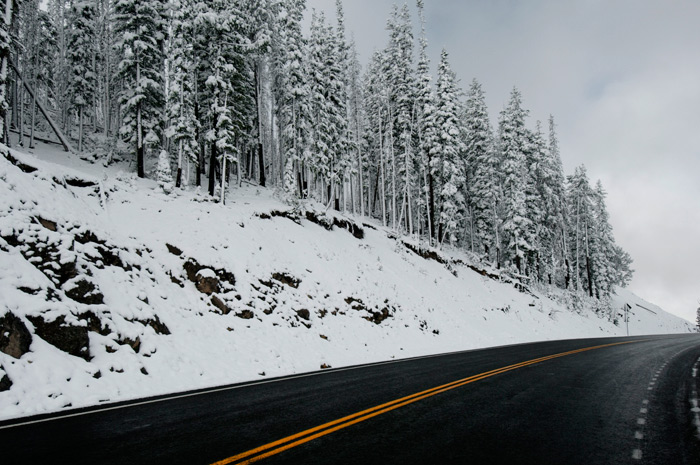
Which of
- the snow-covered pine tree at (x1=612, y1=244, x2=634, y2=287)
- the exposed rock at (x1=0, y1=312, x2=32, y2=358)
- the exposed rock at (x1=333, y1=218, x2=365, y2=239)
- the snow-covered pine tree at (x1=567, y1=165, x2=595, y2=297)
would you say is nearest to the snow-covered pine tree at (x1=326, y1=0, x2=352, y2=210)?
the exposed rock at (x1=333, y1=218, x2=365, y2=239)

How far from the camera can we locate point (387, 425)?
5.71 metres

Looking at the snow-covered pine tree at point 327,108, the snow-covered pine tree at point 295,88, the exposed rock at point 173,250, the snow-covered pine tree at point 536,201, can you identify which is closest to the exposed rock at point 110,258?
the exposed rock at point 173,250

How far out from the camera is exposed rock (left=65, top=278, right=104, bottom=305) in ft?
34.1

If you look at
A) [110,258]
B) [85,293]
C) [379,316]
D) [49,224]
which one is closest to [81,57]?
[49,224]

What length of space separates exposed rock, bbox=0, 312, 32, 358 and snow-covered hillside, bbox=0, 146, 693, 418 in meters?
0.03

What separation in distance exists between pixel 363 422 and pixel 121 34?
106 feet

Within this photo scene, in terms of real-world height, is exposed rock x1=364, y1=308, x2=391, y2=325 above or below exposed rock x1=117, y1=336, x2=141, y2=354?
below

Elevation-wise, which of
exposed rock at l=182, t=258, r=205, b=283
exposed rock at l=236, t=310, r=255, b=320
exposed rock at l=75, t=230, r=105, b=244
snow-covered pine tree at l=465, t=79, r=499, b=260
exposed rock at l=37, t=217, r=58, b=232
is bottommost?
exposed rock at l=236, t=310, r=255, b=320

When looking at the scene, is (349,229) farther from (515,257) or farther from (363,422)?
(363,422)

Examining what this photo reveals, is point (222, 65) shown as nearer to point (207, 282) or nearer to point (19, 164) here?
point (19, 164)

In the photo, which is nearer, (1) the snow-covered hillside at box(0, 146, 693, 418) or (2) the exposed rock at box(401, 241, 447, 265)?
(1) the snow-covered hillside at box(0, 146, 693, 418)

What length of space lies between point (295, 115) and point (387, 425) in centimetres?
2910

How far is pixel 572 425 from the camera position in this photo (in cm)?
600

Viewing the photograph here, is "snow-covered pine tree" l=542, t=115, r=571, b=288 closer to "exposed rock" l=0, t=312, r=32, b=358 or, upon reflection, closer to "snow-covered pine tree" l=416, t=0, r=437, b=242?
"snow-covered pine tree" l=416, t=0, r=437, b=242
